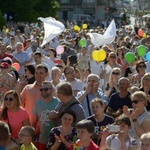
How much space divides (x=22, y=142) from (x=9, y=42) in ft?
45.8

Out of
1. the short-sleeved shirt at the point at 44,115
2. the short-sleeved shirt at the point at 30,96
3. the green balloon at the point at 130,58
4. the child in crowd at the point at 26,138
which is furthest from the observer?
the green balloon at the point at 130,58

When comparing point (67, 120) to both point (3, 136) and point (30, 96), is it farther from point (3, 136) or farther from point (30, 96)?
point (30, 96)

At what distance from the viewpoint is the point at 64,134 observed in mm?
6879

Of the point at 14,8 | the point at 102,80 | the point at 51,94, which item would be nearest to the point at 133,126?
the point at 51,94

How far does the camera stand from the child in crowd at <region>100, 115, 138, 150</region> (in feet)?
20.9

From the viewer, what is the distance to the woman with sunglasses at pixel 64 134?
22.5ft

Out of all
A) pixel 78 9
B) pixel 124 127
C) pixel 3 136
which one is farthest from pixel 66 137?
pixel 78 9

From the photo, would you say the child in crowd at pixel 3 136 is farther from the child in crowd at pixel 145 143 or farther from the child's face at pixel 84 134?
the child in crowd at pixel 145 143

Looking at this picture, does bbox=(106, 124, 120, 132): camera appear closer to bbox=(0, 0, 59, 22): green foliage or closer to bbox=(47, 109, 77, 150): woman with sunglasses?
bbox=(47, 109, 77, 150): woman with sunglasses

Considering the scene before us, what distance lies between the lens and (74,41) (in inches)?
838

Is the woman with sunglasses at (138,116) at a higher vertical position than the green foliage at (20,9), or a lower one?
lower

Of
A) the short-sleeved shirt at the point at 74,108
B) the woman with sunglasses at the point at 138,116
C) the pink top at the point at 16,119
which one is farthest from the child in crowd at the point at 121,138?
the pink top at the point at 16,119

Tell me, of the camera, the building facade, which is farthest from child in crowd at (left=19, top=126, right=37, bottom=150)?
the building facade

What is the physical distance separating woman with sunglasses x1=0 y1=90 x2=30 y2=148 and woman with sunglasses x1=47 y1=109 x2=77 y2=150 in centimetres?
75
